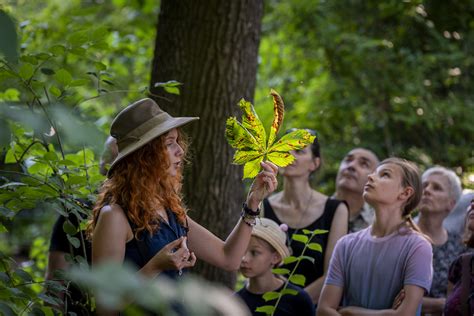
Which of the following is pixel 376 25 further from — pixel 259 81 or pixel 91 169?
pixel 91 169

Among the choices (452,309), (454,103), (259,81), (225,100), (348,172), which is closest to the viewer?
(452,309)

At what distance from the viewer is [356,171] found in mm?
5051

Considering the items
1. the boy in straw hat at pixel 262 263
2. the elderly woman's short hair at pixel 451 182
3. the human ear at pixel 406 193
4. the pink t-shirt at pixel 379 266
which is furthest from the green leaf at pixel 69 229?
the elderly woman's short hair at pixel 451 182

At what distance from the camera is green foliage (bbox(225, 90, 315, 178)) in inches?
105

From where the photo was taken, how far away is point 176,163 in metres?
2.88

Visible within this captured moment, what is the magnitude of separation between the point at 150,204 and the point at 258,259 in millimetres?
1341

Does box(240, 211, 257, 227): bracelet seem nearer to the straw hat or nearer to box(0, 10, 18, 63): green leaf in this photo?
the straw hat

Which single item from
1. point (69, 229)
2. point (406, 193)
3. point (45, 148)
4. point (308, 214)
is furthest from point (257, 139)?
point (308, 214)

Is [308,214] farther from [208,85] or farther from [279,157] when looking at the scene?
[279,157]

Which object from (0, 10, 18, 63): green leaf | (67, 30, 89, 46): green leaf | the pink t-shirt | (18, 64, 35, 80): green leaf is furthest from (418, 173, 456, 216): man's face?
(0, 10, 18, 63): green leaf

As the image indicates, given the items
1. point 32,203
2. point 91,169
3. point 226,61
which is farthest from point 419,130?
point 32,203

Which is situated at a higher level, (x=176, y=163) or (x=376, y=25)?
(x=376, y=25)

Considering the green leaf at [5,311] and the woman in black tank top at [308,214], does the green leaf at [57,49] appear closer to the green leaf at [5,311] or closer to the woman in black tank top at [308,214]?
the green leaf at [5,311]

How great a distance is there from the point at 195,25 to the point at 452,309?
2.18m
